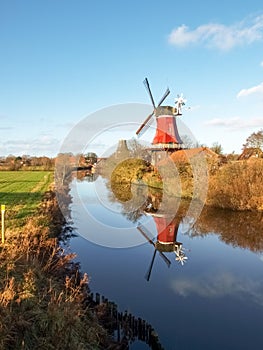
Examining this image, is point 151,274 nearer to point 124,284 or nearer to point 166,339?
point 124,284

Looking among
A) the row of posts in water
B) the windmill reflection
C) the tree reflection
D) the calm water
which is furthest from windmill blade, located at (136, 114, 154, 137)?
the row of posts in water

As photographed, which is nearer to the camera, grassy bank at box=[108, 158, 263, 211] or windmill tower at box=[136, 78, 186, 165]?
grassy bank at box=[108, 158, 263, 211]

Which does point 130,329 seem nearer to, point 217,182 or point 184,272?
point 184,272

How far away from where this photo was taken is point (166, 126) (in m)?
36.4

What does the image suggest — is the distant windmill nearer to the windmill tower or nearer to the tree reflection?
the windmill tower

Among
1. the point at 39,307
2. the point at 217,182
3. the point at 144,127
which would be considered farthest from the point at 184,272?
the point at 144,127

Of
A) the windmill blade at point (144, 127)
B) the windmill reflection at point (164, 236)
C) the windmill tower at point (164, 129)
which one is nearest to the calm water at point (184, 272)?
the windmill reflection at point (164, 236)

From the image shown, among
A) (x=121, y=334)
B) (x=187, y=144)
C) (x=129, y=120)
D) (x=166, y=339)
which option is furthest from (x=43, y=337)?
(x=187, y=144)

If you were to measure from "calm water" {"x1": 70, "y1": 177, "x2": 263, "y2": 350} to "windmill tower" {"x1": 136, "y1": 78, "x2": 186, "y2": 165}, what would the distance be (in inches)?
648

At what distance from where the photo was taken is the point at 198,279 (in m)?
9.20

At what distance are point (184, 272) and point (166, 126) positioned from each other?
92.2 ft

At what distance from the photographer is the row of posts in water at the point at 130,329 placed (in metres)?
5.79

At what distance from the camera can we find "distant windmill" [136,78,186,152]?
35047 mm

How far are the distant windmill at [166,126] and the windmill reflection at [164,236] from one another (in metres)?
14.0
